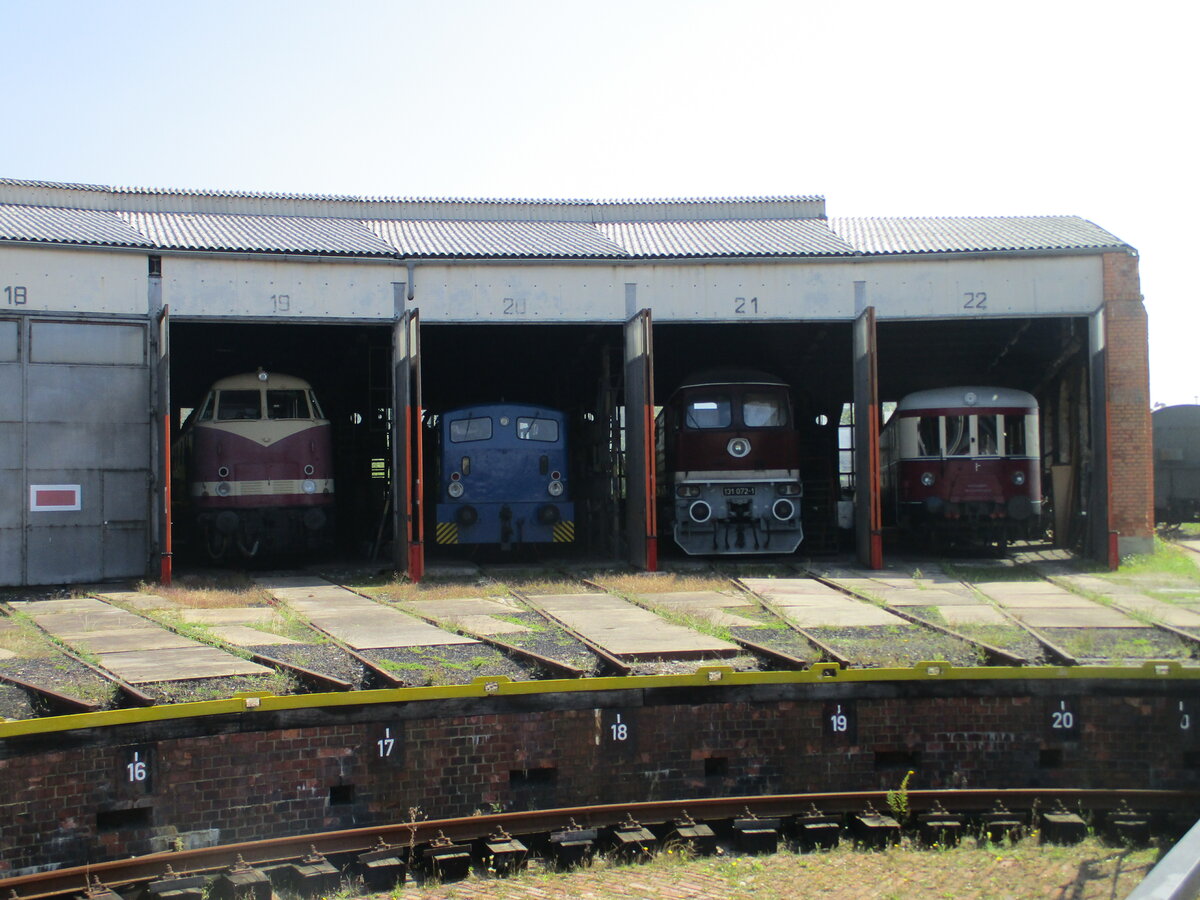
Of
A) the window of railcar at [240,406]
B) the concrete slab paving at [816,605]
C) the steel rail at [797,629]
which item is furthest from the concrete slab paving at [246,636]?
the window of railcar at [240,406]

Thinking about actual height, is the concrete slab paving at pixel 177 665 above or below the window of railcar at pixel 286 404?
below

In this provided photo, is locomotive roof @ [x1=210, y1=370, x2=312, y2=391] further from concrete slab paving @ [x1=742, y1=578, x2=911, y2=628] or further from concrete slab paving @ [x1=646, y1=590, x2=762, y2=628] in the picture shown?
concrete slab paving @ [x1=742, y1=578, x2=911, y2=628]

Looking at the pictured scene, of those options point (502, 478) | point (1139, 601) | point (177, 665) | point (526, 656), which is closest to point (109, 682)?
point (177, 665)

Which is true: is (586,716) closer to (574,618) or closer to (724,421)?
(574,618)

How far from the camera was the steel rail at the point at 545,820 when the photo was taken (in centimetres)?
726

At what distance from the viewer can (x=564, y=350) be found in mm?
22344

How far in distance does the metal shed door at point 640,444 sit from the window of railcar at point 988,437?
5317 mm

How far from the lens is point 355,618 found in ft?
39.6

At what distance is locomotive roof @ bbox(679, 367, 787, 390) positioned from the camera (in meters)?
18.4

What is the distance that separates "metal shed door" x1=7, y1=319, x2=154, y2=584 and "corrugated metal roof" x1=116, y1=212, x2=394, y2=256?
6.12ft

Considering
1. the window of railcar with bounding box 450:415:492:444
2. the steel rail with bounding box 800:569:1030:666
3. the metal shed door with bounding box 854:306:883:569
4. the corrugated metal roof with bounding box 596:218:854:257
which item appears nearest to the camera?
the steel rail with bounding box 800:569:1030:666

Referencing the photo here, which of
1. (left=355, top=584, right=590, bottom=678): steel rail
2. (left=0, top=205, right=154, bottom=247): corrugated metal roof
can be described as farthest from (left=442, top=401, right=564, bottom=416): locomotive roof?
(left=355, top=584, right=590, bottom=678): steel rail

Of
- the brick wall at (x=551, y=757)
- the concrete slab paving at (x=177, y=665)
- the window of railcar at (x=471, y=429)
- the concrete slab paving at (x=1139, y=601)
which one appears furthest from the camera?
the window of railcar at (x=471, y=429)

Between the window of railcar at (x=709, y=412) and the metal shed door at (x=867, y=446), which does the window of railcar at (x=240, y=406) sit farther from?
the metal shed door at (x=867, y=446)
